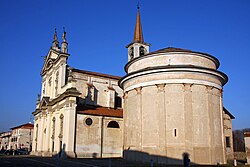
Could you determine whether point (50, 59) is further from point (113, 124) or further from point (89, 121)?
point (113, 124)

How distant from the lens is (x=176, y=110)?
70.9 ft

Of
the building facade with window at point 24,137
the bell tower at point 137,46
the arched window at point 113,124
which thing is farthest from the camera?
the building facade with window at point 24,137

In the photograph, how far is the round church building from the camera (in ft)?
69.3

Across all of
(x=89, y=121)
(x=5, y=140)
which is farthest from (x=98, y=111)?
(x=5, y=140)

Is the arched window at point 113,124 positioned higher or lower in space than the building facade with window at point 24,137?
higher

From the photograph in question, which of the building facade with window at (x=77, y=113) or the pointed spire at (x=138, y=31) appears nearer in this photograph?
the building facade with window at (x=77, y=113)

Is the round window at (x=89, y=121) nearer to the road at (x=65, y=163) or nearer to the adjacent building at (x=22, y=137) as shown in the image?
the road at (x=65, y=163)

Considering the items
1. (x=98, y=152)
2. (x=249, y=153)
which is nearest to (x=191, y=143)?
(x=249, y=153)

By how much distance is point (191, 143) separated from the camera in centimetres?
2091

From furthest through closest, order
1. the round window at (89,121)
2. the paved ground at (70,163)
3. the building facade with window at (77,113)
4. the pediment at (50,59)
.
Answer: the pediment at (50,59)
the round window at (89,121)
the building facade with window at (77,113)
the paved ground at (70,163)

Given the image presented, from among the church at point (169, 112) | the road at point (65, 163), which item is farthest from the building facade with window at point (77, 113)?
the road at point (65, 163)

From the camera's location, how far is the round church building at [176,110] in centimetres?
2111

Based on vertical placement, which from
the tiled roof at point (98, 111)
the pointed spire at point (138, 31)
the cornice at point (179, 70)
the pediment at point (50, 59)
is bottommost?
the tiled roof at point (98, 111)

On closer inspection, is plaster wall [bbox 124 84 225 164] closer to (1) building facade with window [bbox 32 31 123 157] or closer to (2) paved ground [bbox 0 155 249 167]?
(2) paved ground [bbox 0 155 249 167]
